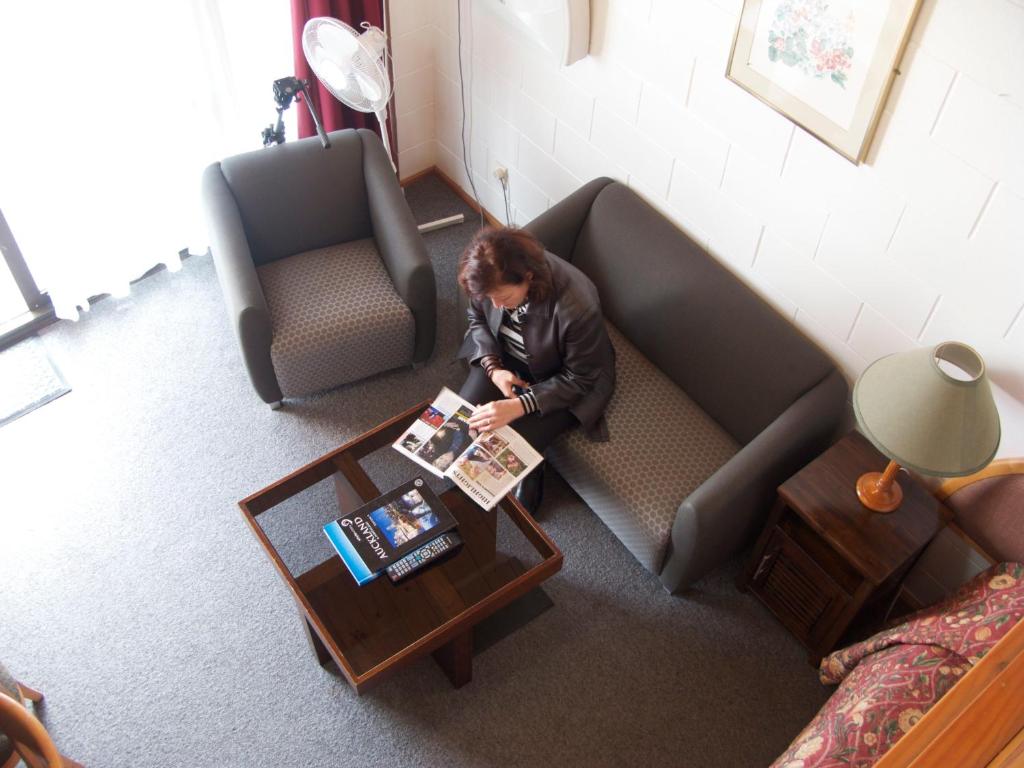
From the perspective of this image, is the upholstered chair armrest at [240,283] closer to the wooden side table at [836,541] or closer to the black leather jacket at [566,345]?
the black leather jacket at [566,345]

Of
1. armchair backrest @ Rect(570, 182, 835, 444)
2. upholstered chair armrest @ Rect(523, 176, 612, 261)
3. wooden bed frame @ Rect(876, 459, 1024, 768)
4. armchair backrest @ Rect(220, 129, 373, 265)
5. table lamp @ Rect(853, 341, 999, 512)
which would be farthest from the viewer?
armchair backrest @ Rect(220, 129, 373, 265)

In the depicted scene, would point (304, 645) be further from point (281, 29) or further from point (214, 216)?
point (281, 29)

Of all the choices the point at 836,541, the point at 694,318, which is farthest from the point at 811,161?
the point at 836,541

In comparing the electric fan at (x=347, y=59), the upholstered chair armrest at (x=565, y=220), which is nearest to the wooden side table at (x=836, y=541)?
the upholstered chair armrest at (x=565, y=220)

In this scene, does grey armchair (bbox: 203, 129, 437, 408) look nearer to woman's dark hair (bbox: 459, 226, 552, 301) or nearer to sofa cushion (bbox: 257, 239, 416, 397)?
sofa cushion (bbox: 257, 239, 416, 397)

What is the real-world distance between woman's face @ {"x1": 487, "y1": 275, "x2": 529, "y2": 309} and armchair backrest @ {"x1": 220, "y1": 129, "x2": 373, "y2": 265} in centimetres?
106

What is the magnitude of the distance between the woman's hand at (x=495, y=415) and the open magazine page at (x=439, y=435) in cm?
3

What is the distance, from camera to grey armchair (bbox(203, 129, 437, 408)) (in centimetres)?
325

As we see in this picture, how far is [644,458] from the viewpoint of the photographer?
2.96 meters

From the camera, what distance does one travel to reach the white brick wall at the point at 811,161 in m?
2.17

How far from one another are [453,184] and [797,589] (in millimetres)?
2572

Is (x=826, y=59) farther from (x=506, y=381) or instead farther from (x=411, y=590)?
(x=411, y=590)

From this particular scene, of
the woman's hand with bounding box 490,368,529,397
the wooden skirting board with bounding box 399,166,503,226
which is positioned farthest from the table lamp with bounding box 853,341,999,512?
the wooden skirting board with bounding box 399,166,503,226

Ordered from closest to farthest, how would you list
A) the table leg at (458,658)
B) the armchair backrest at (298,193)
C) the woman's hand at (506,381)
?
the table leg at (458,658)
the woman's hand at (506,381)
the armchair backrest at (298,193)
